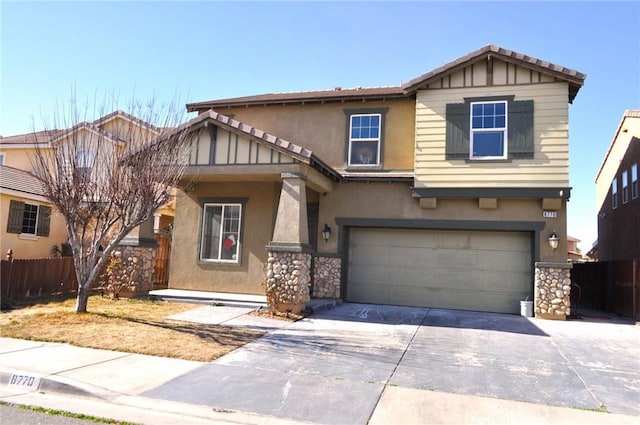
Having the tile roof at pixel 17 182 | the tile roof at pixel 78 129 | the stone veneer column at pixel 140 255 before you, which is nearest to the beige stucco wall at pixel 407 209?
the stone veneer column at pixel 140 255

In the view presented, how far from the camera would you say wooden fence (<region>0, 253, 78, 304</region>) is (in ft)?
38.2

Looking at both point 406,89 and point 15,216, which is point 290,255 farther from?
point 15,216

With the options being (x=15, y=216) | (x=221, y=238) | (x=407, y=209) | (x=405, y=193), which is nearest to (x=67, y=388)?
(x=221, y=238)

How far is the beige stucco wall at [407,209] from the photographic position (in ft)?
39.8

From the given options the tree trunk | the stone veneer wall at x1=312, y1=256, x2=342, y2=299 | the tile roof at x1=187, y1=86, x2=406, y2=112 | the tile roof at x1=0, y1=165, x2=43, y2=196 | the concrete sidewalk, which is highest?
the tile roof at x1=187, y1=86, x2=406, y2=112

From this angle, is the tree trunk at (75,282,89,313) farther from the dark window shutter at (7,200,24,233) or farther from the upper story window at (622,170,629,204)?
the upper story window at (622,170,629,204)

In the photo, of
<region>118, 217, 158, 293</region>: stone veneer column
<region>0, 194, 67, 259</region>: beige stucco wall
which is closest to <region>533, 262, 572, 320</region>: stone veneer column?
<region>118, 217, 158, 293</region>: stone veneer column

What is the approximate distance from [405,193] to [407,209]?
0.48m

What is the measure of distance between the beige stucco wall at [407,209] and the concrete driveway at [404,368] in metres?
2.82

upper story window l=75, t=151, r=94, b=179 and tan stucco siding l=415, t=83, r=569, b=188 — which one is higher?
tan stucco siding l=415, t=83, r=569, b=188

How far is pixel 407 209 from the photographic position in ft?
43.5

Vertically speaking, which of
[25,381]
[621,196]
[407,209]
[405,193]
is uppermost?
[621,196]

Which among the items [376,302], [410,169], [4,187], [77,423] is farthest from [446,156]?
[4,187]

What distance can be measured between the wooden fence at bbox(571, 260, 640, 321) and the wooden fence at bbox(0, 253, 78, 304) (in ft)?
50.5
